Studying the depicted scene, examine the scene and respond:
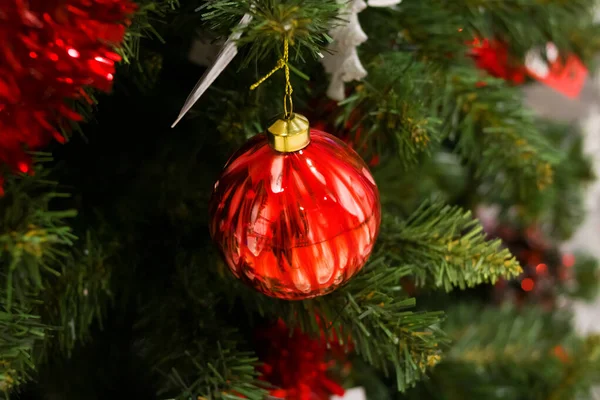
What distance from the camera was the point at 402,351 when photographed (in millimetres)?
402

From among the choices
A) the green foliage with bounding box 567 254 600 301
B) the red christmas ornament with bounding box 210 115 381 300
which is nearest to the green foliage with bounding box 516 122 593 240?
the green foliage with bounding box 567 254 600 301

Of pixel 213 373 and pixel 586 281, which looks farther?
pixel 586 281

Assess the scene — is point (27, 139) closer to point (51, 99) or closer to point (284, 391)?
point (51, 99)

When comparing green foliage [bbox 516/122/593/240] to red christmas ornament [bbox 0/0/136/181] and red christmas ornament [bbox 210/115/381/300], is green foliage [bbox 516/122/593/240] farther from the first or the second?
red christmas ornament [bbox 0/0/136/181]

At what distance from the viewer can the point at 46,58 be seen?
0.30 m

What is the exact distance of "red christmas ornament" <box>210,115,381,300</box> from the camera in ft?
1.13

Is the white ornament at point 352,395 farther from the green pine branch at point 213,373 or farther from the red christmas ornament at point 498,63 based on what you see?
the red christmas ornament at point 498,63

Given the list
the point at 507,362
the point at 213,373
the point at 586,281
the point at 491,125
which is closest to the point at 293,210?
the point at 213,373

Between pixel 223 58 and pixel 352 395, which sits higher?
pixel 223 58

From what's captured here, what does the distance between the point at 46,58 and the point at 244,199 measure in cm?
13

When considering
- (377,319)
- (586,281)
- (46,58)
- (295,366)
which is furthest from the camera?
(586,281)

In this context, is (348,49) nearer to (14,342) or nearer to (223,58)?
(223,58)

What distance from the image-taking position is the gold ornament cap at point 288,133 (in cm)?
35

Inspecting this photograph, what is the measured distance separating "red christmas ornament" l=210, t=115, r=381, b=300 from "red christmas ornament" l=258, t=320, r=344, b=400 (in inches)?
6.2
